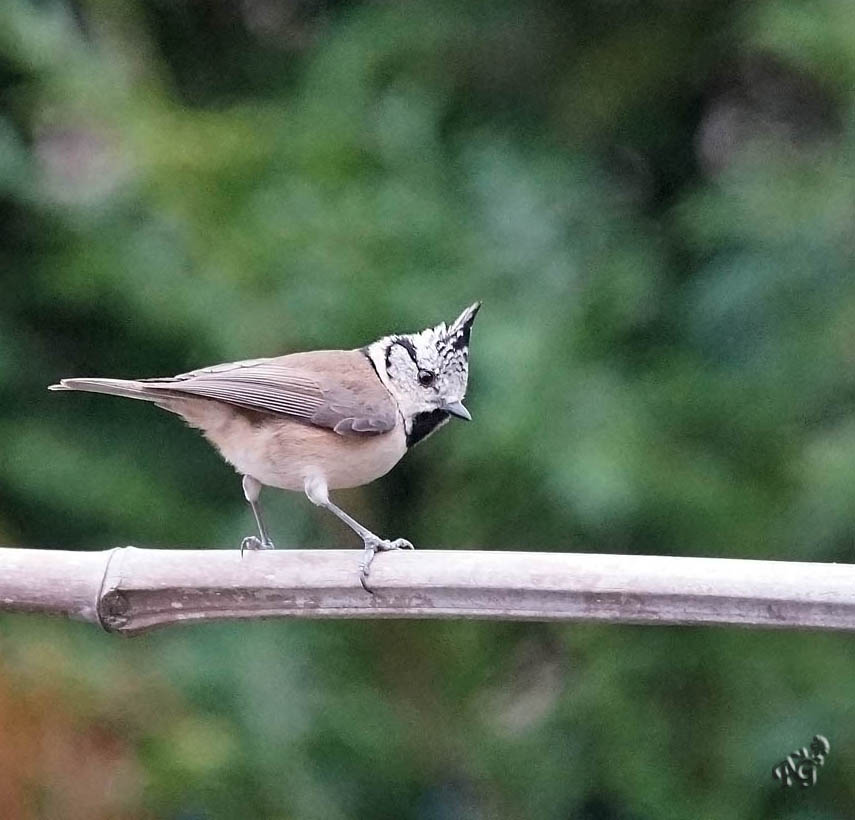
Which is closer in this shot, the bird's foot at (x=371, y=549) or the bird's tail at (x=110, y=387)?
the bird's foot at (x=371, y=549)

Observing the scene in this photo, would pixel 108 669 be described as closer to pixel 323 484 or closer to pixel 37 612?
pixel 323 484

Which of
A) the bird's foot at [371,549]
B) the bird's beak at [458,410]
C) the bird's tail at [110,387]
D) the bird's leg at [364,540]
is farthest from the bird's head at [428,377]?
the bird's tail at [110,387]

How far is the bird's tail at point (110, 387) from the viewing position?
273 centimetres

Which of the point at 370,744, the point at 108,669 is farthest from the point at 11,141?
the point at 370,744

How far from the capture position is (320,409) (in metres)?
3.05

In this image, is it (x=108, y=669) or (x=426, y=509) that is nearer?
(x=108, y=669)

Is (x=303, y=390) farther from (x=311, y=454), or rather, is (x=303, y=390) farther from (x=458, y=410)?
(x=458, y=410)

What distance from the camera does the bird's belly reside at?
2.99m

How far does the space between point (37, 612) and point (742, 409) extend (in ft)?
6.03

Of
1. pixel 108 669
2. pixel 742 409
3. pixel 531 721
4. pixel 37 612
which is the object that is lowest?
pixel 531 721

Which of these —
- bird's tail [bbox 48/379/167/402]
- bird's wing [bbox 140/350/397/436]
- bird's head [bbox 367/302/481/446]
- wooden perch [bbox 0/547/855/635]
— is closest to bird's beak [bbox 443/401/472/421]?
bird's head [bbox 367/302/481/446]

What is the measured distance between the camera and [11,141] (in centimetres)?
371

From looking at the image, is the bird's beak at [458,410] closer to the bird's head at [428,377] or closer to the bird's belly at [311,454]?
the bird's head at [428,377]

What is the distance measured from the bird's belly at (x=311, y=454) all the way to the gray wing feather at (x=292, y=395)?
0.08 ft
